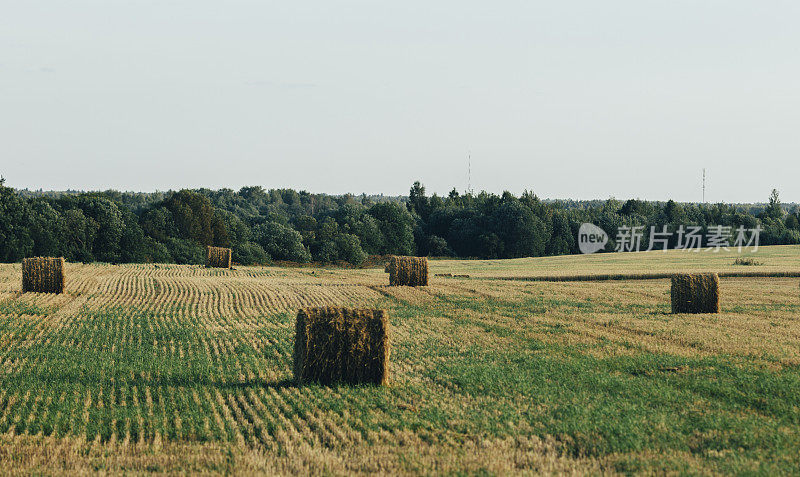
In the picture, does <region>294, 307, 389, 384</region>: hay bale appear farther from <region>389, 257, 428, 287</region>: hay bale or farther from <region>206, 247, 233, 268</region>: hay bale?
<region>206, 247, 233, 268</region>: hay bale

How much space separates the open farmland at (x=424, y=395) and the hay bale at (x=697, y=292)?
72 centimetres

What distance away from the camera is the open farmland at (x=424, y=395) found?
9.19 m

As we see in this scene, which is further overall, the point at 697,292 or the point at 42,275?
the point at 42,275

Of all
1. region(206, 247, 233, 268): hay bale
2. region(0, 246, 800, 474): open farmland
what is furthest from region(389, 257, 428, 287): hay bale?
region(206, 247, 233, 268): hay bale

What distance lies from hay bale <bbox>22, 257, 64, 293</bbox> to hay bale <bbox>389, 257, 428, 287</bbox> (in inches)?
522

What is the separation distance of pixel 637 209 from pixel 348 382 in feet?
332

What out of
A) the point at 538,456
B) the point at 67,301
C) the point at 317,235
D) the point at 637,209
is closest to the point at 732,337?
the point at 538,456

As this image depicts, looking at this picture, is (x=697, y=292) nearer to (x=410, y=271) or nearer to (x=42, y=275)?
(x=410, y=271)

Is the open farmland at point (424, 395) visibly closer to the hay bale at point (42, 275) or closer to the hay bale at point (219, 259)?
the hay bale at point (42, 275)

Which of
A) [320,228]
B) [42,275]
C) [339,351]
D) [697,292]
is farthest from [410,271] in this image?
[320,228]

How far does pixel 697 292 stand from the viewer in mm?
24266

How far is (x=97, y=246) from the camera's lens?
72938mm

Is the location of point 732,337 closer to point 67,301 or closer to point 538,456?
point 538,456

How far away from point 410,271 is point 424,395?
2196 centimetres
